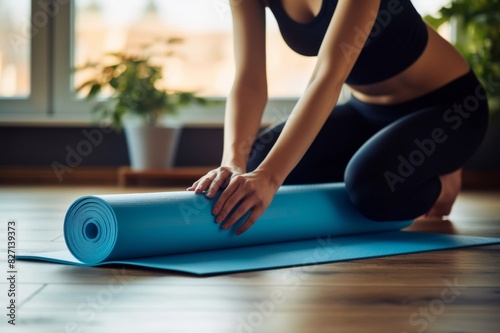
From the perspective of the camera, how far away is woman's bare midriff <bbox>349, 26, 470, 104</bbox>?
2008 millimetres

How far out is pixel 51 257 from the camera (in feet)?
4.85

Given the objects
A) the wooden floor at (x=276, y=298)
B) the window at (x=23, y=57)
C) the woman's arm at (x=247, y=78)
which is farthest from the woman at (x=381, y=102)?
the window at (x=23, y=57)

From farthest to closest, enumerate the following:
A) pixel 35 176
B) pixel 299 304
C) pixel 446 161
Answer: pixel 35 176 → pixel 446 161 → pixel 299 304

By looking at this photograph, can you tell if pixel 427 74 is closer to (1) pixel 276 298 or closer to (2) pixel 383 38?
(2) pixel 383 38

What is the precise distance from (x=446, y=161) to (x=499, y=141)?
2.24 metres

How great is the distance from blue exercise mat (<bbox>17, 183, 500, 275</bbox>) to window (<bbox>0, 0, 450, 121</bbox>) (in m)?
2.48

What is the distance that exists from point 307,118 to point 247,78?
383 mm

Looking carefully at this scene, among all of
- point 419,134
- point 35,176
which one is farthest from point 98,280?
point 35,176

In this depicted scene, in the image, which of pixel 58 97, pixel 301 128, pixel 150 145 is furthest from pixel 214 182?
pixel 58 97

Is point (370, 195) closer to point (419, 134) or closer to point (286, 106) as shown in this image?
point (419, 134)

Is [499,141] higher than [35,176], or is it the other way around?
[499,141]

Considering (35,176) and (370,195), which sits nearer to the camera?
(370,195)

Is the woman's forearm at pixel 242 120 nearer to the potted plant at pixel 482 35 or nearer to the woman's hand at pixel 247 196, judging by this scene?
the woman's hand at pixel 247 196

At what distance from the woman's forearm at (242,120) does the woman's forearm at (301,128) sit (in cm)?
20
